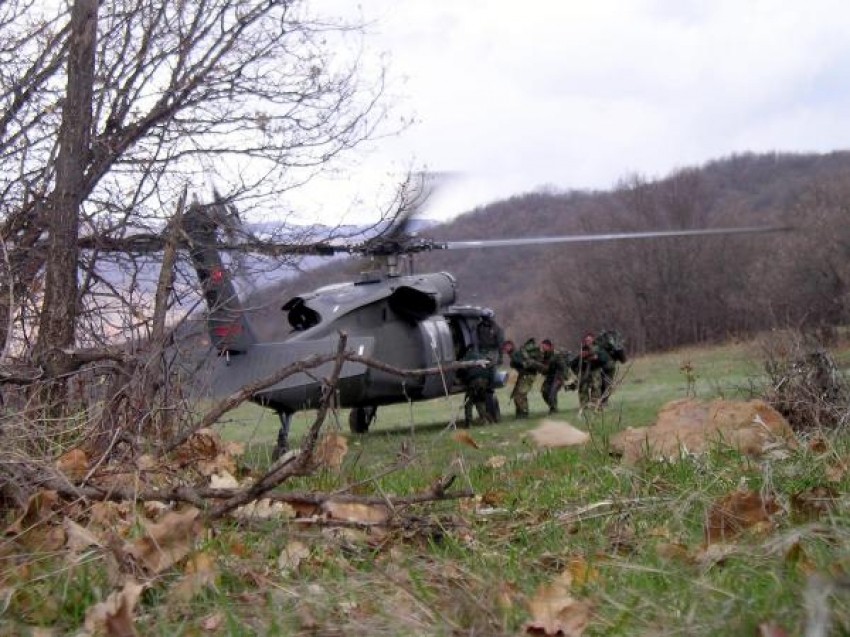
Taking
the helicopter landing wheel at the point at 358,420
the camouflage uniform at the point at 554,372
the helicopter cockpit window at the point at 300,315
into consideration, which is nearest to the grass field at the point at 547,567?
the helicopter cockpit window at the point at 300,315

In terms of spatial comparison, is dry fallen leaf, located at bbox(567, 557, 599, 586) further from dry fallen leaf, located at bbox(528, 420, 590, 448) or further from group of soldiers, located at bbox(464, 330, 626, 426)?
group of soldiers, located at bbox(464, 330, 626, 426)

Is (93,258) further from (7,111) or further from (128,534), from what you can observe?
(128,534)

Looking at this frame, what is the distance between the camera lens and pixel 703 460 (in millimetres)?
4879

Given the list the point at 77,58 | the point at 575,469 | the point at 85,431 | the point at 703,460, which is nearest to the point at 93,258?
the point at 77,58

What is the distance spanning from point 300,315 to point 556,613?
13.8m

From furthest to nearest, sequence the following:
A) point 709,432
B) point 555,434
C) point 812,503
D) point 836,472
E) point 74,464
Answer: point 709,432 < point 555,434 < point 74,464 < point 836,472 < point 812,503

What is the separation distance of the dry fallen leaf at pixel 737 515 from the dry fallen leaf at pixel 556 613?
975mm

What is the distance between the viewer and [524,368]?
19.8 meters

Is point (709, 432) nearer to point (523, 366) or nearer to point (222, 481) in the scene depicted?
point (222, 481)

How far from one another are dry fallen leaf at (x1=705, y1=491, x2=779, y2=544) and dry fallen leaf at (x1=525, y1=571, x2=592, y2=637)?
3.20 feet

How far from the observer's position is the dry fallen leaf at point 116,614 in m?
2.54

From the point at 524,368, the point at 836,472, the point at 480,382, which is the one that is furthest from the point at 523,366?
the point at 836,472

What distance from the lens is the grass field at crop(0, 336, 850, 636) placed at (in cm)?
254

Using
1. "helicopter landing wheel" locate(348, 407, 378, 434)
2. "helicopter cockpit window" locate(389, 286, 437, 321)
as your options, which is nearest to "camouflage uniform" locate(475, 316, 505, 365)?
"helicopter landing wheel" locate(348, 407, 378, 434)
